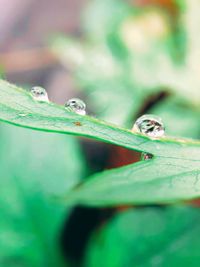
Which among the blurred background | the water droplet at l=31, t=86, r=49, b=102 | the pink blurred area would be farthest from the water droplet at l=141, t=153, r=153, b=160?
the pink blurred area

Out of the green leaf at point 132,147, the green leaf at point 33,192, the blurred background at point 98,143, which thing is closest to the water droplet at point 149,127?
the green leaf at point 132,147

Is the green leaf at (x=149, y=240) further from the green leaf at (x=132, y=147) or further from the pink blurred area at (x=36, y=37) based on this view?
the pink blurred area at (x=36, y=37)

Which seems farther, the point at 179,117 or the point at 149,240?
the point at 179,117

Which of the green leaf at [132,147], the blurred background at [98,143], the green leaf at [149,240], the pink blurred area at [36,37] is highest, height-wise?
the pink blurred area at [36,37]

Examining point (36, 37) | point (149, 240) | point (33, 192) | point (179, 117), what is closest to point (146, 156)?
point (149, 240)

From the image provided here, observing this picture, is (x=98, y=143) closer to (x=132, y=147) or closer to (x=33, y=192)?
(x=33, y=192)

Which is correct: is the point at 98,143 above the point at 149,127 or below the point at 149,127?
above

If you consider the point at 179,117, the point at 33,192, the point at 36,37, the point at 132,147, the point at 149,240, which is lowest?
the point at 132,147
